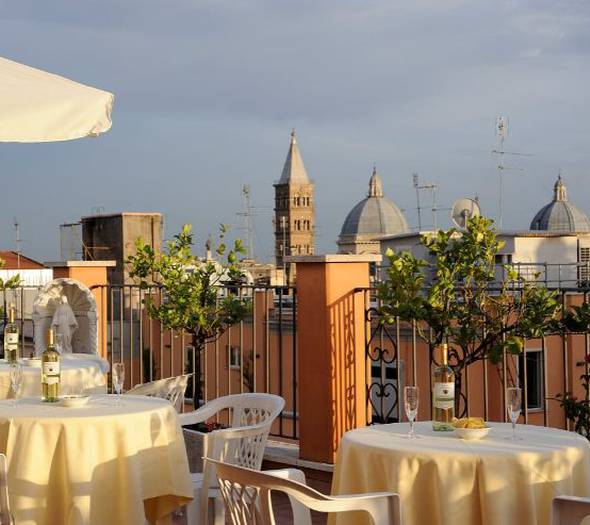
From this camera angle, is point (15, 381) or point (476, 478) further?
point (15, 381)

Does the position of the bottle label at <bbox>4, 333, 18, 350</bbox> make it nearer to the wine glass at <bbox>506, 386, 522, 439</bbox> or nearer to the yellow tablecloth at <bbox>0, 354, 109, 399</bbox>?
the yellow tablecloth at <bbox>0, 354, 109, 399</bbox>

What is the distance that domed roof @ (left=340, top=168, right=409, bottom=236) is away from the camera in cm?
12888

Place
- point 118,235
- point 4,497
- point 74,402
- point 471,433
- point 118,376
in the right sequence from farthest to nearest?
point 118,235
point 118,376
point 74,402
point 471,433
point 4,497

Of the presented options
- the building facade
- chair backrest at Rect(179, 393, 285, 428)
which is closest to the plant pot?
chair backrest at Rect(179, 393, 285, 428)

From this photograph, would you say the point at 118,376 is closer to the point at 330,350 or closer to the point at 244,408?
the point at 244,408

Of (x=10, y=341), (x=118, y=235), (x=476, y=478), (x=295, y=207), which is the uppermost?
(x=295, y=207)

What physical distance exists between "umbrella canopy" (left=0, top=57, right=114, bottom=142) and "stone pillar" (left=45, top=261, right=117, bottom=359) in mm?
4500

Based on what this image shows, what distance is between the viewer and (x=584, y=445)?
4.31 metres

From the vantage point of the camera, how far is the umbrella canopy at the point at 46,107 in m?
5.31

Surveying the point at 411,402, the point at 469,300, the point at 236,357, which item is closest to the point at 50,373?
the point at 411,402

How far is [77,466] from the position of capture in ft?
15.8

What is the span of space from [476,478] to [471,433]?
1.07 feet

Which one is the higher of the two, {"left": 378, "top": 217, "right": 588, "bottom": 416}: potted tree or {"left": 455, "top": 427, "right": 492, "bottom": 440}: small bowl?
{"left": 378, "top": 217, "right": 588, "bottom": 416}: potted tree

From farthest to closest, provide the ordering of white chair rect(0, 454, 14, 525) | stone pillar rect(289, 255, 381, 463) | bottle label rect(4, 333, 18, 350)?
stone pillar rect(289, 255, 381, 463), bottle label rect(4, 333, 18, 350), white chair rect(0, 454, 14, 525)
